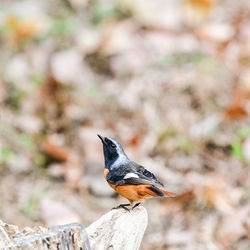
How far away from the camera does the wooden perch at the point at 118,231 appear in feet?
9.75

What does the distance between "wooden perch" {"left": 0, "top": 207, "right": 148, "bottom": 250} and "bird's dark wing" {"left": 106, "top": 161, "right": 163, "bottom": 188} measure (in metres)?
0.19

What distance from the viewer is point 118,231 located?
3.05 m

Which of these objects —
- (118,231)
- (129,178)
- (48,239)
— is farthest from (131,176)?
(48,239)

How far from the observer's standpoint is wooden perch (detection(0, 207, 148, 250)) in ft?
8.82

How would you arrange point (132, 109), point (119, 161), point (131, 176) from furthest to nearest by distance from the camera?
1. point (132, 109)
2. point (119, 161)
3. point (131, 176)

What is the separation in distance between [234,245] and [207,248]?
0.95ft

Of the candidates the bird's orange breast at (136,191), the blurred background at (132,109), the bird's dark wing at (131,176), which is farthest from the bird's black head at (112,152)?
the blurred background at (132,109)

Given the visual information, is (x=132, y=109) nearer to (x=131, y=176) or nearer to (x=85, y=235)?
(x=131, y=176)

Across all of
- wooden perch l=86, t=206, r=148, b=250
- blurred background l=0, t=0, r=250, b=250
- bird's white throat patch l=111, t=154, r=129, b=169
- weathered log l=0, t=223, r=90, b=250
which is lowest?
weathered log l=0, t=223, r=90, b=250

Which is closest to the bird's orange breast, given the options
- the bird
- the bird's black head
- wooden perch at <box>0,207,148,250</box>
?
the bird

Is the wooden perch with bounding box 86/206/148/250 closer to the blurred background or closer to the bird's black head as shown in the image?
the bird's black head

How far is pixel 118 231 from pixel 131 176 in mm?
489

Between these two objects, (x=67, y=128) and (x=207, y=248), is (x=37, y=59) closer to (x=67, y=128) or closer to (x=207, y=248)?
(x=67, y=128)

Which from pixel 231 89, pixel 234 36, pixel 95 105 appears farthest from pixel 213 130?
pixel 234 36
